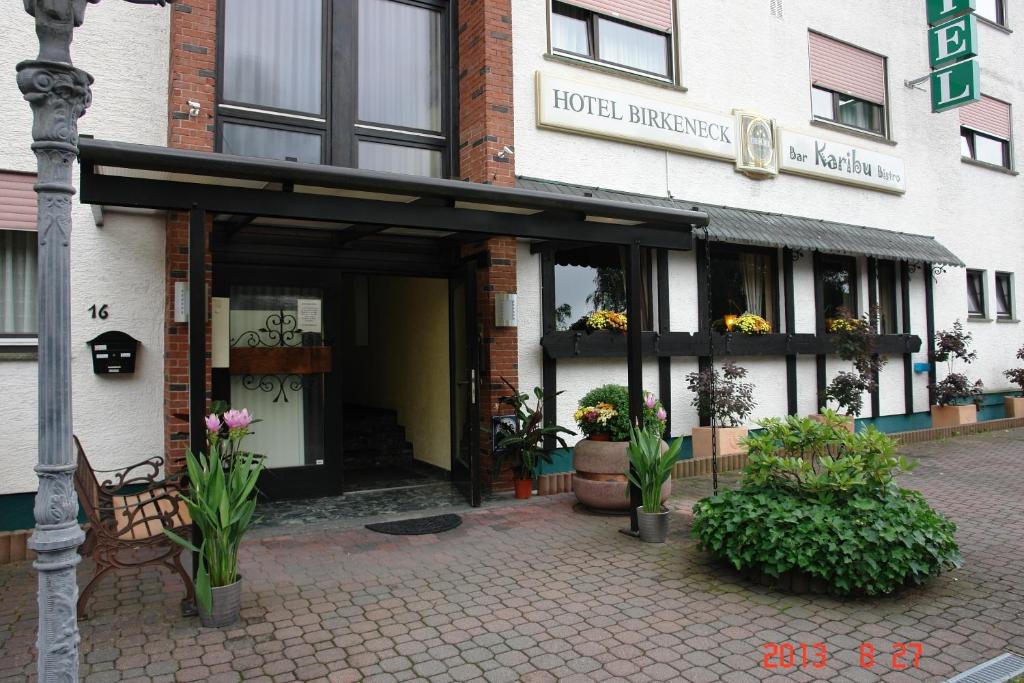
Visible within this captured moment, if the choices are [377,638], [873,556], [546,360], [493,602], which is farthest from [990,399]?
[377,638]

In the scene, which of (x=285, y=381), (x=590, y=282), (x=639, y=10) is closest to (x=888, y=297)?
(x=590, y=282)

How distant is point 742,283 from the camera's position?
989 centimetres

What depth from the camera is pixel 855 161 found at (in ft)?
36.1

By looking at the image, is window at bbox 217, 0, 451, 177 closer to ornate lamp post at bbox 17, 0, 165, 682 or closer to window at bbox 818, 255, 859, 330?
ornate lamp post at bbox 17, 0, 165, 682

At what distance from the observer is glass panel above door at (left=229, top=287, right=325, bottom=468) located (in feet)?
22.3

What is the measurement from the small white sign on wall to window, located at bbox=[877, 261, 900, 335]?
913 cm

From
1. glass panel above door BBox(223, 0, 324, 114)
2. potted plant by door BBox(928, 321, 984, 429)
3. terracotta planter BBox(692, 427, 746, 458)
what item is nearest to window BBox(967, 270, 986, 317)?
potted plant by door BBox(928, 321, 984, 429)

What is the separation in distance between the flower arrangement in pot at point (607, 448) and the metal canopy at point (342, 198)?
1522 mm

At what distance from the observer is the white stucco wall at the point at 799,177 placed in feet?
26.1

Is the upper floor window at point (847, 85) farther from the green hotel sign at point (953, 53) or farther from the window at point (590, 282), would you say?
the window at point (590, 282)

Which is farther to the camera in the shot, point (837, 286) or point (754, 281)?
point (837, 286)

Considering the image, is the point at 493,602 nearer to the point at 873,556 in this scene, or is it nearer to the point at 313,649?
the point at 313,649

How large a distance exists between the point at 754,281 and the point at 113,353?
7955 millimetres

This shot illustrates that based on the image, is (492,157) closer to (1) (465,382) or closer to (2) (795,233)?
(1) (465,382)
